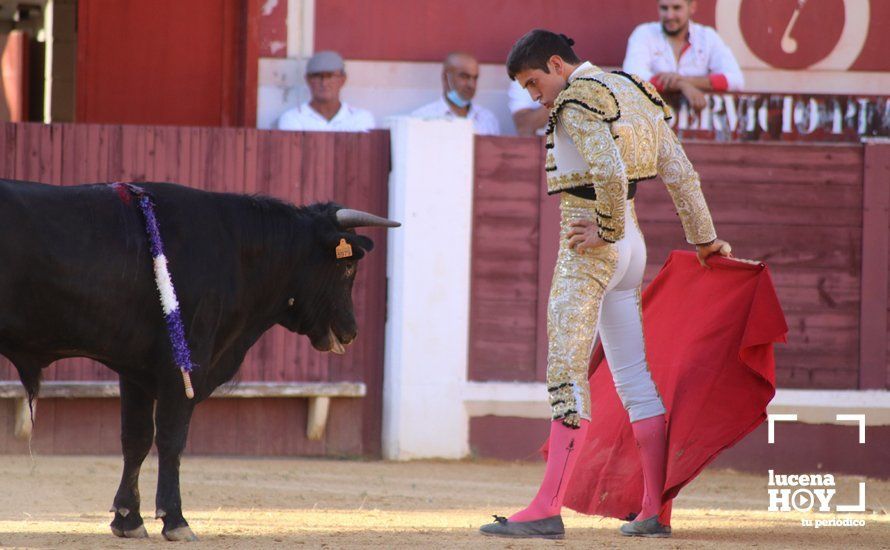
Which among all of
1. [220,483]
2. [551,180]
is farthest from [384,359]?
[551,180]

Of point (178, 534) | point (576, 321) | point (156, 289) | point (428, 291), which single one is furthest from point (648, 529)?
point (428, 291)

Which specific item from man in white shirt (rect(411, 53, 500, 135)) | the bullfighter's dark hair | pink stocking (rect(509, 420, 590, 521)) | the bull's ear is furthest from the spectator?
pink stocking (rect(509, 420, 590, 521))

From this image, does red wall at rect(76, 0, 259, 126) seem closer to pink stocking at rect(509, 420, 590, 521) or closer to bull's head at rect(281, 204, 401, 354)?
bull's head at rect(281, 204, 401, 354)

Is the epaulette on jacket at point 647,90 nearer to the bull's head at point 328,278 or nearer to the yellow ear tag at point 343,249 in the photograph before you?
the bull's head at point 328,278

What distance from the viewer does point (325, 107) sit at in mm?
Answer: 8453

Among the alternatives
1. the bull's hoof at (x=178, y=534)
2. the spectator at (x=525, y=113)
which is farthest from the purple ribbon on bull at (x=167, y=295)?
the spectator at (x=525, y=113)

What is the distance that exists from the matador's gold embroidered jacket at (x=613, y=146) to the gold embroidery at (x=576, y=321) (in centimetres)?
13

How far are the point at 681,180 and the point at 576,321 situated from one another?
66cm

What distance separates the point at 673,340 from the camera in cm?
529

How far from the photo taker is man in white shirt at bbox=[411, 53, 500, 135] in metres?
8.53

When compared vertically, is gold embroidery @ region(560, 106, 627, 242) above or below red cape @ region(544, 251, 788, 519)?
above

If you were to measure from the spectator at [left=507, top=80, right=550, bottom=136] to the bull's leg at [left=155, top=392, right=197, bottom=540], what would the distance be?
13.4 ft

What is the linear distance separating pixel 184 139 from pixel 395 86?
1.89 meters

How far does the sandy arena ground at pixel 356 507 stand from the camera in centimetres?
476
